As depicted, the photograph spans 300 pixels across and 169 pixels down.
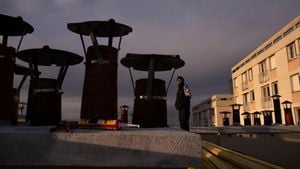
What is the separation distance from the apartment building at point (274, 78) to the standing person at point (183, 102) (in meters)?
10.3

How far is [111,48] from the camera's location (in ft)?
18.7

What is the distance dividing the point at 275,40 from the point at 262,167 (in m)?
26.6

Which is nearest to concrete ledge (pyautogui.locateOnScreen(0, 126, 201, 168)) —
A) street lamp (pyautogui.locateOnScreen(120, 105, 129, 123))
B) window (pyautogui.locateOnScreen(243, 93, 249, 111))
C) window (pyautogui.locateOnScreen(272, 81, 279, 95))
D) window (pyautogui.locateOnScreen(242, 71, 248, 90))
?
street lamp (pyautogui.locateOnScreen(120, 105, 129, 123))

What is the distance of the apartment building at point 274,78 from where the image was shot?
847 inches

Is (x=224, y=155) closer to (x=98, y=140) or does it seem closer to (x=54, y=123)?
(x=98, y=140)

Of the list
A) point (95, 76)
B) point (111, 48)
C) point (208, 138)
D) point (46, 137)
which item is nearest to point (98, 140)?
point (46, 137)

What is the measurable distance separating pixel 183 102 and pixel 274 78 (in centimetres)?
2200

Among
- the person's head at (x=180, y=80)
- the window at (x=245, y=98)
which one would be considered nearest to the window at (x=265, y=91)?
the window at (x=245, y=98)

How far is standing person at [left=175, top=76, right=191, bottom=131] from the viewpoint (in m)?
6.54

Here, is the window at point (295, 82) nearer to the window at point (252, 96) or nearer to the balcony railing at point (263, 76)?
the balcony railing at point (263, 76)

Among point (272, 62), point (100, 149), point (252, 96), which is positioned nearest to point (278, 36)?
point (272, 62)

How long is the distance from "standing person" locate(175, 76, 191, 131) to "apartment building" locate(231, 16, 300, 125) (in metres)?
10.3

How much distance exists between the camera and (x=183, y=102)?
654cm

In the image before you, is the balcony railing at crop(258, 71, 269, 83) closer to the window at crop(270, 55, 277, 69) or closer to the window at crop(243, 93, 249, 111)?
the window at crop(270, 55, 277, 69)
